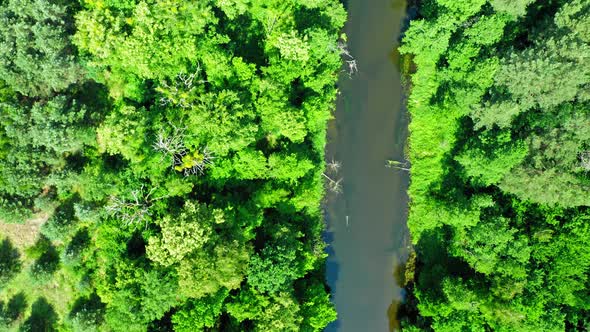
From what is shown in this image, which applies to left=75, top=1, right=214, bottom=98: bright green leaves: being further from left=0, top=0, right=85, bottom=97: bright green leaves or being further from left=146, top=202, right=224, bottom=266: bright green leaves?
left=146, top=202, right=224, bottom=266: bright green leaves

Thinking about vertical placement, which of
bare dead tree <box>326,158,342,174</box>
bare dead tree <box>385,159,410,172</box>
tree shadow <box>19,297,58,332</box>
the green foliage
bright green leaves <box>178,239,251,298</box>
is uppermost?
bare dead tree <box>385,159,410,172</box>

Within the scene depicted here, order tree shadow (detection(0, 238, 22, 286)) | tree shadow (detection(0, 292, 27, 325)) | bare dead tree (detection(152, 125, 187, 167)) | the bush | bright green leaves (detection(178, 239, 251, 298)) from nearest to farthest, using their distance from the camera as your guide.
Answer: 1. bright green leaves (detection(178, 239, 251, 298))
2. bare dead tree (detection(152, 125, 187, 167))
3. the bush
4. tree shadow (detection(0, 238, 22, 286))
5. tree shadow (detection(0, 292, 27, 325))

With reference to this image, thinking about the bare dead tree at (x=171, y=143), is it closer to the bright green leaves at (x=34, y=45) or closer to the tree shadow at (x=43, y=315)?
the bright green leaves at (x=34, y=45)

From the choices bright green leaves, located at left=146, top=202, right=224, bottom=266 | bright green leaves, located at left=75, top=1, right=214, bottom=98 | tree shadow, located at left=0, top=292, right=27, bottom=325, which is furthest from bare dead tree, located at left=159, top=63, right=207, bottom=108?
tree shadow, located at left=0, top=292, right=27, bottom=325

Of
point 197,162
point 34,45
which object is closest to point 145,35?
point 34,45

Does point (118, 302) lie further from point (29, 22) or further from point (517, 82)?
point (517, 82)

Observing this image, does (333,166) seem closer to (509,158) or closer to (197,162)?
(197,162)

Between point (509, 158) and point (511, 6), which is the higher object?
point (511, 6)
